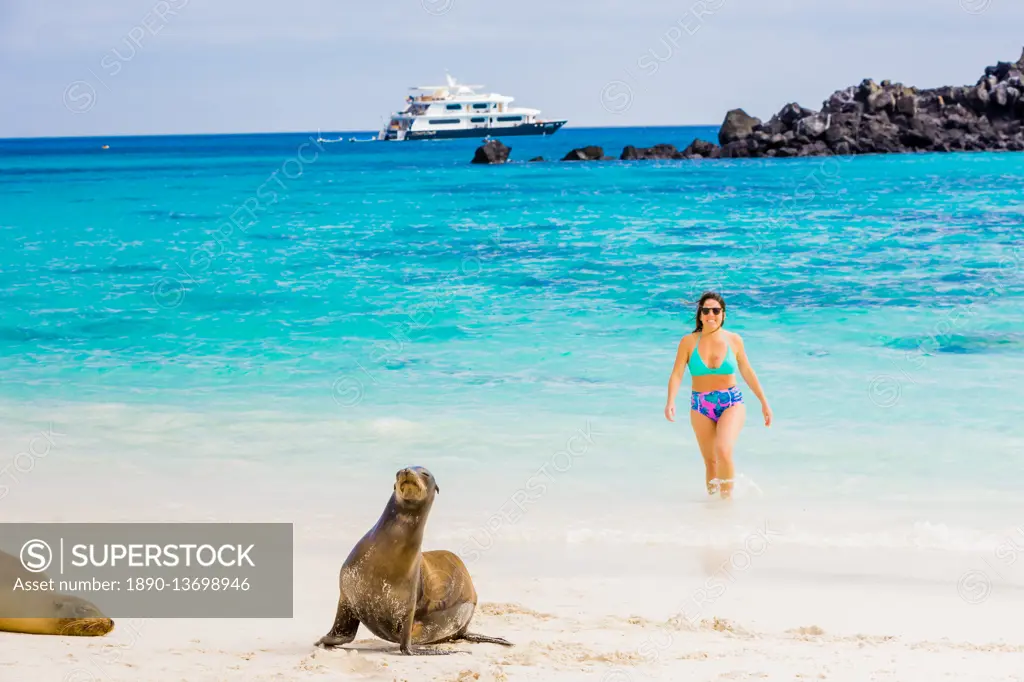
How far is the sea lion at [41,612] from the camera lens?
493cm

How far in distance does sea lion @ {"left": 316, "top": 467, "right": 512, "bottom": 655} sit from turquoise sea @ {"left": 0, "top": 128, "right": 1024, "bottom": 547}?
10.9 feet

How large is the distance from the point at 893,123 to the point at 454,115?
206ft

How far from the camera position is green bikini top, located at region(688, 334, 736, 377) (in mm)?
7461

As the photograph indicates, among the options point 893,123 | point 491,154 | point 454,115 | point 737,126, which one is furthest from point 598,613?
point 454,115

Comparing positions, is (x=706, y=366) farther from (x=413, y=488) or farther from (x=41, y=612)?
(x=41, y=612)

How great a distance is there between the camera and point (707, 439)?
773 centimetres

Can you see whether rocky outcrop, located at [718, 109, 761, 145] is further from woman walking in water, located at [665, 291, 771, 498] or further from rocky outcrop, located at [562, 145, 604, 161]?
woman walking in water, located at [665, 291, 771, 498]

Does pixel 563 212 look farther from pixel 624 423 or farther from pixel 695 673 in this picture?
pixel 695 673

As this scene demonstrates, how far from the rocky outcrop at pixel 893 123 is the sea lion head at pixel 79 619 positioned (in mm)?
72555

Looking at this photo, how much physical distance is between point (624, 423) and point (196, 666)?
20.0ft

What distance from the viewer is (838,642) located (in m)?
5.12

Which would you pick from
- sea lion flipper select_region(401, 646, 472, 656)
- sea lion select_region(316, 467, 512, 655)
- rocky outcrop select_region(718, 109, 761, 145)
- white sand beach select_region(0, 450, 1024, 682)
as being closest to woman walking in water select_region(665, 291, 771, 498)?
white sand beach select_region(0, 450, 1024, 682)

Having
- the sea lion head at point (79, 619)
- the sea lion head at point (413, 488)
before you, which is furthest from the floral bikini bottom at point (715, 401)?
the sea lion head at point (79, 619)

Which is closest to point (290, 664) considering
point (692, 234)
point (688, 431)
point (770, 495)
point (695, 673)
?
point (695, 673)
